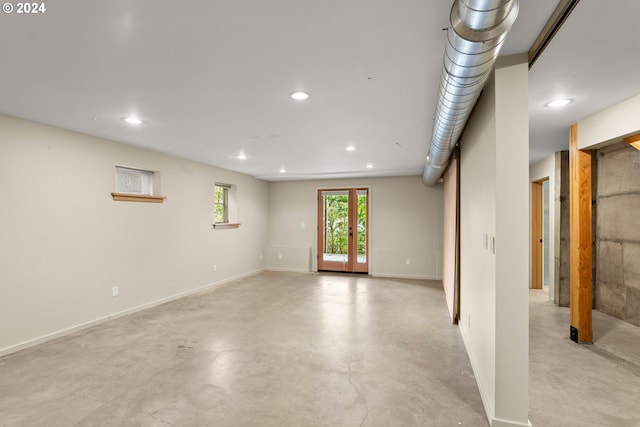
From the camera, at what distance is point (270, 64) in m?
1.99

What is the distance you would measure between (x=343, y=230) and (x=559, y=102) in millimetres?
5267

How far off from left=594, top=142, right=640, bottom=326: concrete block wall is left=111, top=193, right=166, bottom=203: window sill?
6.10 metres

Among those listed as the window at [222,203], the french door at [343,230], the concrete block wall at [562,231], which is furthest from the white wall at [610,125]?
the window at [222,203]

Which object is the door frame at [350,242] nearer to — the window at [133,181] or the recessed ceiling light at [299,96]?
the window at [133,181]

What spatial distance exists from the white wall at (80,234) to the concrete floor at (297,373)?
0.36 meters

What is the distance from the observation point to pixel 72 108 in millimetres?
2820

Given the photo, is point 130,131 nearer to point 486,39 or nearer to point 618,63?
point 486,39

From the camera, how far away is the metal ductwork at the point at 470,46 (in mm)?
1110

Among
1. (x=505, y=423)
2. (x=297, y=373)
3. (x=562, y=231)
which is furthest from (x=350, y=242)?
(x=505, y=423)

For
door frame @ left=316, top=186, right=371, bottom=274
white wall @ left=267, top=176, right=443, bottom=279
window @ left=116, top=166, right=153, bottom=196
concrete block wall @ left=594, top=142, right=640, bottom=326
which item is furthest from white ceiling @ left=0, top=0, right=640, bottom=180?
door frame @ left=316, top=186, right=371, bottom=274

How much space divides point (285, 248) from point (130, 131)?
473 centimetres

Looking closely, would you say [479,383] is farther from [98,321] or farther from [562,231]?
[98,321]

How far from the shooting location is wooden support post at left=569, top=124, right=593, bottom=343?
10.2 feet

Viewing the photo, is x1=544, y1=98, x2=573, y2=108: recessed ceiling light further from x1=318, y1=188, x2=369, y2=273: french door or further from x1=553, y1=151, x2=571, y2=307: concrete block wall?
x1=318, y1=188, x2=369, y2=273: french door
